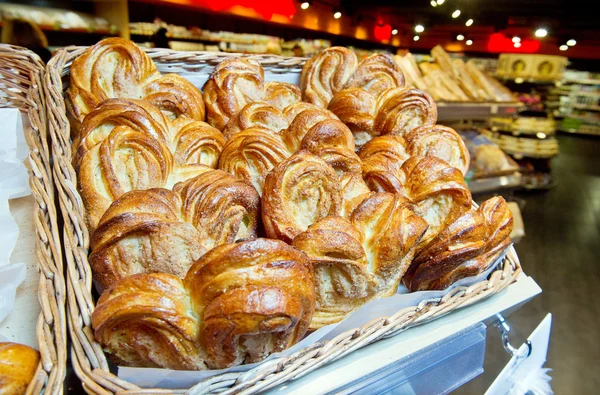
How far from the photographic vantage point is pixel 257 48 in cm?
732

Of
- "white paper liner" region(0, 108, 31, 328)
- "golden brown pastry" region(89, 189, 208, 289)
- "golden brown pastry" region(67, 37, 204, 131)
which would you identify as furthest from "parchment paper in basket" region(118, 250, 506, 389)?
"golden brown pastry" region(67, 37, 204, 131)

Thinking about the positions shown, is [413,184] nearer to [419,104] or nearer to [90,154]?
[419,104]

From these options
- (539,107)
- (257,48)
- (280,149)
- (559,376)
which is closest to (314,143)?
(280,149)

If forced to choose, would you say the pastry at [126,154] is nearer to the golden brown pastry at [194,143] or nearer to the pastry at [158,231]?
the golden brown pastry at [194,143]

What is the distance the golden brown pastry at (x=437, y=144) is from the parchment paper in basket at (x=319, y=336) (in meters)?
0.48

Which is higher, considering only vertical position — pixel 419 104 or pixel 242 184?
pixel 419 104

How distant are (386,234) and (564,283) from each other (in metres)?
4.02

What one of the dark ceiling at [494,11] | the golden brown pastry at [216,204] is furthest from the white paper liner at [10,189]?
the dark ceiling at [494,11]

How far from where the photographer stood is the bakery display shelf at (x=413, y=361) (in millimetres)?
1030

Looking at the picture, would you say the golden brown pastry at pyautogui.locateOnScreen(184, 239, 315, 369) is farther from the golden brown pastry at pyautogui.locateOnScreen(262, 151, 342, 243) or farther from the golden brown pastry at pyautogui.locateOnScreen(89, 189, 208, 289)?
the golden brown pastry at pyautogui.locateOnScreen(262, 151, 342, 243)

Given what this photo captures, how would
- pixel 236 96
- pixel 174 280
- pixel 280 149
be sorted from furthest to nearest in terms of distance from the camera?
pixel 236 96 → pixel 280 149 → pixel 174 280

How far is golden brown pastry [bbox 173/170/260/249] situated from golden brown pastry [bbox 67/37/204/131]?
0.53 metres

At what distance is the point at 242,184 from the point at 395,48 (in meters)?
13.4

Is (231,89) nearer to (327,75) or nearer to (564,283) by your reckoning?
(327,75)
